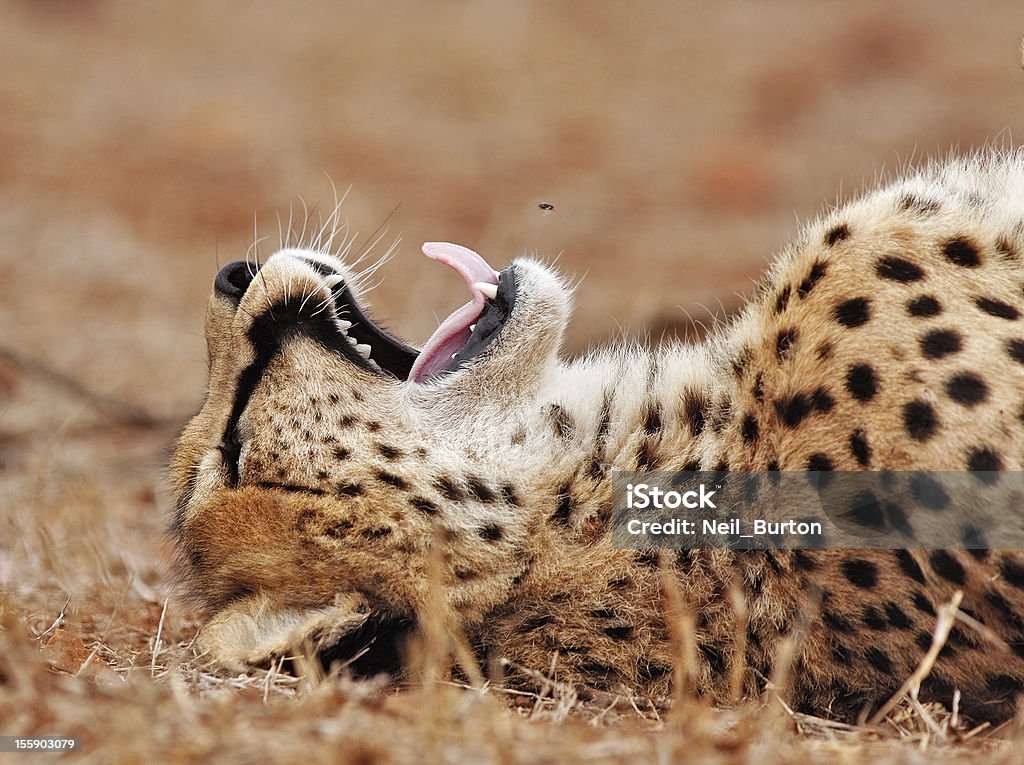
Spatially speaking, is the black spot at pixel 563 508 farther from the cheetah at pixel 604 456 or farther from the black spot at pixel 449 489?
the black spot at pixel 449 489

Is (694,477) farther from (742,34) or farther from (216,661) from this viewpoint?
(742,34)

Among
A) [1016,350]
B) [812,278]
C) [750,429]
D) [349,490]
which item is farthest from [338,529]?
[1016,350]

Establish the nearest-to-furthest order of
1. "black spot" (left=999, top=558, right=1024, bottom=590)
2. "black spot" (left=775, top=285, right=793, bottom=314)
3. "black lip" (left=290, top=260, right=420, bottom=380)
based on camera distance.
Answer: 1. "black spot" (left=999, top=558, right=1024, bottom=590)
2. "black spot" (left=775, top=285, right=793, bottom=314)
3. "black lip" (left=290, top=260, right=420, bottom=380)

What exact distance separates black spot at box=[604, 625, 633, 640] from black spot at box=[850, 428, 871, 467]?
0.67 metres

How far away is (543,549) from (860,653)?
0.78m

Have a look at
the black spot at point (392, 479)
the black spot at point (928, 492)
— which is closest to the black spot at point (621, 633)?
the black spot at point (392, 479)

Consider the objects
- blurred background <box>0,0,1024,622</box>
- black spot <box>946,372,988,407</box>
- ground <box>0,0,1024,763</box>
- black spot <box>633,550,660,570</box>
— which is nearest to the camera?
ground <box>0,0,1024,763</box>

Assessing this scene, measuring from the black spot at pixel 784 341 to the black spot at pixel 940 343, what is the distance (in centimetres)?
32

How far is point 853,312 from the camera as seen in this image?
10.4 feet

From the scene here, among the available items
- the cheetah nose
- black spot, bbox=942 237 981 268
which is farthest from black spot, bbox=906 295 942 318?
the cheetah nose

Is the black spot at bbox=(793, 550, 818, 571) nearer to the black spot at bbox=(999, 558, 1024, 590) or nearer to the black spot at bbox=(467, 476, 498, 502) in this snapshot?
the black spot at bbox=(999, 558, 1024, 590)

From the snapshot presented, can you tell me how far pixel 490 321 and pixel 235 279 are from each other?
2.37 feet

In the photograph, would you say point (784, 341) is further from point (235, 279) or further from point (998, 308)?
point (235, 279)

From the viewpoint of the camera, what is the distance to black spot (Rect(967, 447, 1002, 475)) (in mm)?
2846
